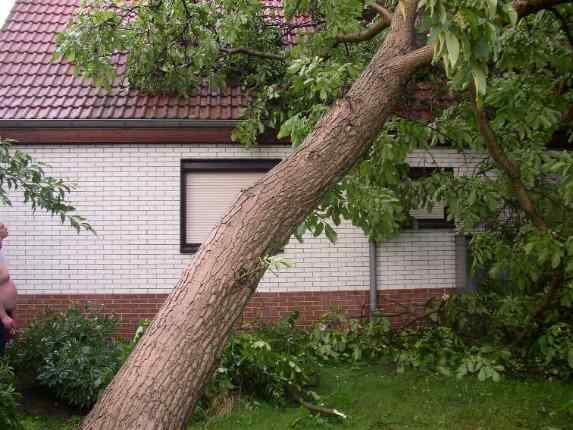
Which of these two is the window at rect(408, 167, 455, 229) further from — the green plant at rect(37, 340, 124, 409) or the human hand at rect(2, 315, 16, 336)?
the human hand at rect(2, 315, 16, 336)

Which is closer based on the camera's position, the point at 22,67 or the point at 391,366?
the point at 391,366

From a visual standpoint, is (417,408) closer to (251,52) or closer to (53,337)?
(53,337)

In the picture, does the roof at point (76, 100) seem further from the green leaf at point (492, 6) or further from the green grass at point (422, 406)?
the green leaf at point (492, 6)

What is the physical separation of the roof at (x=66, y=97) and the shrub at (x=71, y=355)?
3054 mm

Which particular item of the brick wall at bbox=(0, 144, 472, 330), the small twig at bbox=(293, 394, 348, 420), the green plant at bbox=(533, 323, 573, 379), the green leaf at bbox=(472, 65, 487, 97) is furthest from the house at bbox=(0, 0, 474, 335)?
the green leaf at bbox=(472, 65, 487, 97)

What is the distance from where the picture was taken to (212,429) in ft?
19.6

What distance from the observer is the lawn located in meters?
6.09

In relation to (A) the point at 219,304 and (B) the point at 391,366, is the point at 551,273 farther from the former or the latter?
(A) the point at 219,304

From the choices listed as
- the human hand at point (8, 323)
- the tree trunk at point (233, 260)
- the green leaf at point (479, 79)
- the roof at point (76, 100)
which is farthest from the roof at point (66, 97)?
the green leaf at point (479, 79)

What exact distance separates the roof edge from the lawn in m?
3.97

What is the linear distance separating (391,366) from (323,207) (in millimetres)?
3525

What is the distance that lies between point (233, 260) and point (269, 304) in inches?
240

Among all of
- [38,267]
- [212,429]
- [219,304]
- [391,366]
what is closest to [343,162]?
[219,304]

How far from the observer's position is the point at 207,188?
9.54 metres
